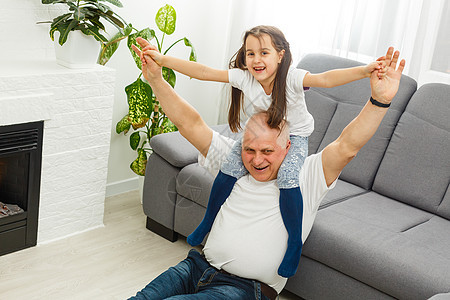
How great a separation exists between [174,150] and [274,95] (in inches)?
42.8

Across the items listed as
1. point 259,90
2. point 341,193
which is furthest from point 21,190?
point 341,193

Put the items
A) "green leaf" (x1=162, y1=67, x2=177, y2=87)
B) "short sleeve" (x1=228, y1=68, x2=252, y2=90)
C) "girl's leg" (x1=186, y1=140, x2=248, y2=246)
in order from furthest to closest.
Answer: "green leaf" (x1=162, y1=67, x2=177, y2=87)
"girl's leg" (x1=186, y1=140, x2=248, y2=246)
"short sleeve" (x1=228, y1=68, x2=252, y2=90)

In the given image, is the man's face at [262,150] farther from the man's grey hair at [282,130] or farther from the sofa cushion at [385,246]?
the sofa cushion at [385,246]

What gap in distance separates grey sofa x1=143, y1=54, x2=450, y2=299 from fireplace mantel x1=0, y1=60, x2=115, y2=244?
299mm

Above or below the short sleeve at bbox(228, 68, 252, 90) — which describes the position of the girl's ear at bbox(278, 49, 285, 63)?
above

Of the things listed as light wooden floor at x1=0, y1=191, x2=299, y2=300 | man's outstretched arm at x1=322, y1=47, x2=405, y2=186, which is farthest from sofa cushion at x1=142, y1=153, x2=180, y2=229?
man's outstretched arm at x1=322, y1=47, x2=405, y2=186

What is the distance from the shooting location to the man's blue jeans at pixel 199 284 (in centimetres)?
185

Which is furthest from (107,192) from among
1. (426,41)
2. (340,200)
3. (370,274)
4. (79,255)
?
(426,41)

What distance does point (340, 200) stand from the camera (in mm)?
2729

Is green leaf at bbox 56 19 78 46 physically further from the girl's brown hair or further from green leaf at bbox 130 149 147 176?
the girl's brown hair

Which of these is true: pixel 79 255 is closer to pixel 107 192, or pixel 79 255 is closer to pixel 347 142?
pixel 107 192

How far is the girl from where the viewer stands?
1.79m

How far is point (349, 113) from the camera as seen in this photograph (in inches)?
117

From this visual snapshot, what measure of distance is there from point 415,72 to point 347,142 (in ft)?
5.01
